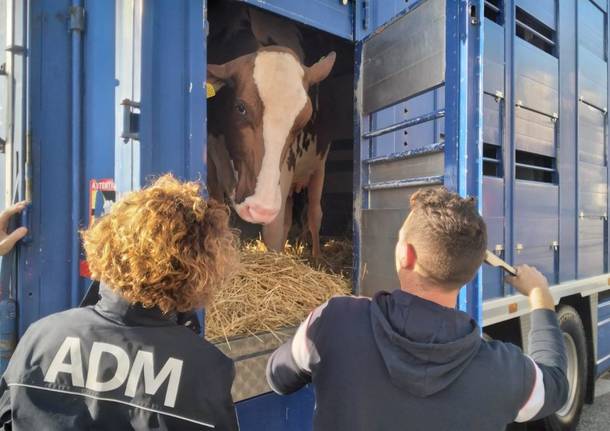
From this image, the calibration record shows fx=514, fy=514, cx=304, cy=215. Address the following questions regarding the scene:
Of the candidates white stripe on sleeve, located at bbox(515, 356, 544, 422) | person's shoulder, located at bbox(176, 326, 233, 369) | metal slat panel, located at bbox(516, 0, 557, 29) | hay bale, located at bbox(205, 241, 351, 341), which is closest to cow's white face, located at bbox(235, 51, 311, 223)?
hay bale, located at bbox(205, 241, 351, 341)

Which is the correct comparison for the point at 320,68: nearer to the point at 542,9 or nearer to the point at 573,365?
the point at 542,9

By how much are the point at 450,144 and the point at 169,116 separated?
1.22 metres

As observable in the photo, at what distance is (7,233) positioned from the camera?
180 cm

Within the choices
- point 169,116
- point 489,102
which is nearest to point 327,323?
point 169,116

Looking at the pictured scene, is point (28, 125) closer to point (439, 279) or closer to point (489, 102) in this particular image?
point (439, 279)

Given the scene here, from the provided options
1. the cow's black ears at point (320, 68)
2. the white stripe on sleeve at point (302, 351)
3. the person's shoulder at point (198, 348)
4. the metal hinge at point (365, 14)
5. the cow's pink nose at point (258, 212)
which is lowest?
the white stripe on sleeve at point (302, 351)

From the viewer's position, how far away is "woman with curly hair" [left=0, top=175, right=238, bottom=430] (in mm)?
1078

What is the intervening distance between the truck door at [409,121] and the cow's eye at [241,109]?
0.78m

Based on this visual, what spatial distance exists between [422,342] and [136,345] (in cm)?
63

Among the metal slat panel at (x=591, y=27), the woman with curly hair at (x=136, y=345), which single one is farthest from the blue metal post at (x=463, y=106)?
the metal slat panel at (x=591, y=27)

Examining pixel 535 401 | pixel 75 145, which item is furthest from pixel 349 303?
pixel 75 145

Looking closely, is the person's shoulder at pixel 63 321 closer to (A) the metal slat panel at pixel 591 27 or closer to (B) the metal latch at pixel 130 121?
(B) the metal latch at pixel 130 121

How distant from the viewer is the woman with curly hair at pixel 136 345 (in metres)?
1.08

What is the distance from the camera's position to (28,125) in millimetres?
1840
